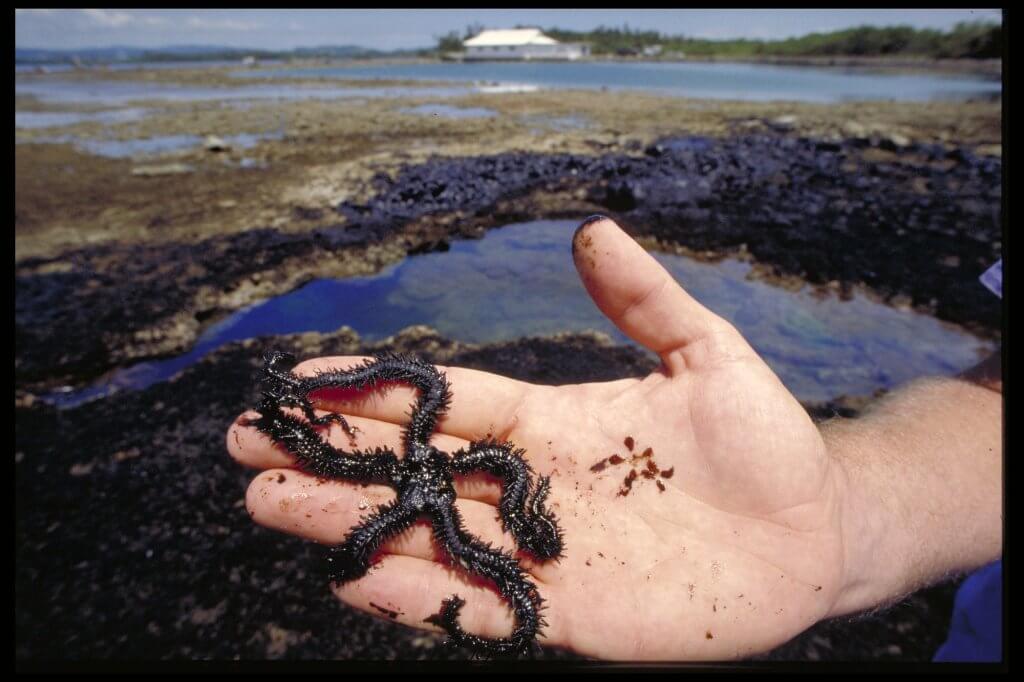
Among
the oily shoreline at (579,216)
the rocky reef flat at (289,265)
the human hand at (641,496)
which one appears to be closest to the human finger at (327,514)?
the human hand at (641,496)

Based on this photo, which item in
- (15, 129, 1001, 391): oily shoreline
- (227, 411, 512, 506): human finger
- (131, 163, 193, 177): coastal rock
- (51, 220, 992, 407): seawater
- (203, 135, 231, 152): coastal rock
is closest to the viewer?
(227, 411, 512, 506): human finger

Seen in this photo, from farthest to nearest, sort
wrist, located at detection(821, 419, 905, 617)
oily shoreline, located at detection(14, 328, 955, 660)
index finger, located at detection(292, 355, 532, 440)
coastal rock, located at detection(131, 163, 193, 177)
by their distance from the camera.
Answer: coastal rock, located at detection(131, 163, 193, 177) < oily shoreline, located at detection(14, 328, 955, 660) < index finger, located at detection(292, 355, 532, 440) < wrist, located at detection(821, 419, 905, 617)

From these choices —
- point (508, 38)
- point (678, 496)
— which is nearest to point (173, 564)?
point (678, 496)

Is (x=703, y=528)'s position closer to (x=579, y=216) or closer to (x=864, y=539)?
(x=864, y=539)

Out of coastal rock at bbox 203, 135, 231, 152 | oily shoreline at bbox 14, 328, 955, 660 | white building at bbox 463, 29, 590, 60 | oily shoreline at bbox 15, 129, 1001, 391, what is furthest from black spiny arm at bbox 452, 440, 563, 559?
white building at bbox 463, 29, 590, 60

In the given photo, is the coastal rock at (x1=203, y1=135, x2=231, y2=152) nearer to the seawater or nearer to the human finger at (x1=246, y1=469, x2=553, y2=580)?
the seawater
